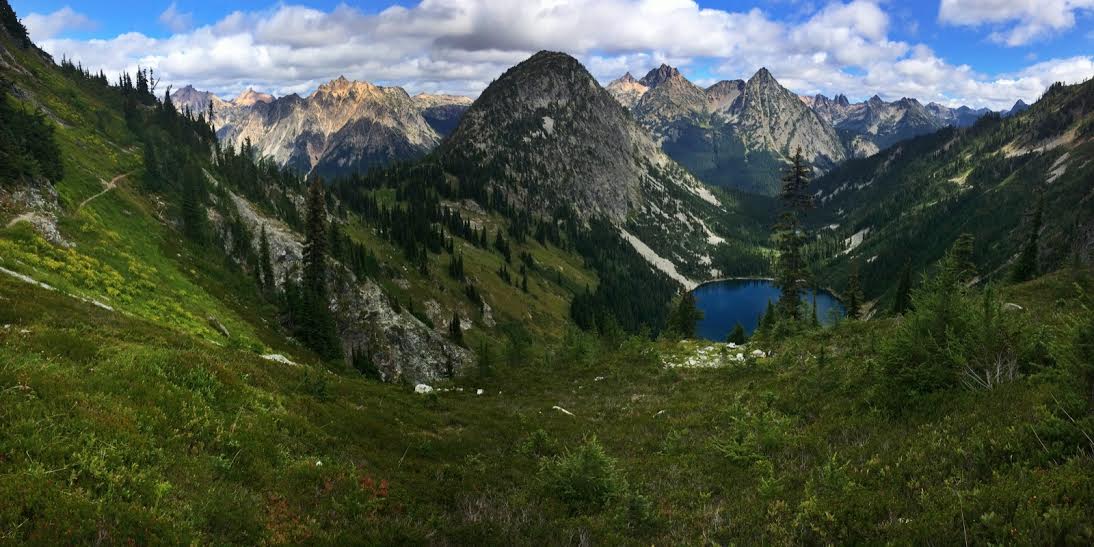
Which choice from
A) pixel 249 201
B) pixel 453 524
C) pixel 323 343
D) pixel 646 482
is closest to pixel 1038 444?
pixel 646 482

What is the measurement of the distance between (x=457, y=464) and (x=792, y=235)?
42.7 m

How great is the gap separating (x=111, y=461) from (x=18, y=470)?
1381mm

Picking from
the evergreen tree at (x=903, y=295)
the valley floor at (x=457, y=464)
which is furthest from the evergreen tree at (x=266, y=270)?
the evergreen tree at (x=903, y=295)

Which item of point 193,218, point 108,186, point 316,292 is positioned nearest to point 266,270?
point 193,218

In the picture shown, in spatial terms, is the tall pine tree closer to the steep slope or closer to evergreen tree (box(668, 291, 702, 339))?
evergreen tree (box(668, 291, 702, 339))

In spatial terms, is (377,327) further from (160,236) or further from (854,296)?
(854,296)

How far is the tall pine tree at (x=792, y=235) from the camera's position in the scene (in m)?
47.4

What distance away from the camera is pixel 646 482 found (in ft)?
47.5

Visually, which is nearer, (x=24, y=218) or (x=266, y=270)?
(x=24, y=218)

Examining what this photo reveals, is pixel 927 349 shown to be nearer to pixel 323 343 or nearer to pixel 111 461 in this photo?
pixel 111 461

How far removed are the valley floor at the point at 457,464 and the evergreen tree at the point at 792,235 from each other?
29.7 metres

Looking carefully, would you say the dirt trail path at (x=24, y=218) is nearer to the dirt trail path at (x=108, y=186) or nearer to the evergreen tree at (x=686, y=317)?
the dirt trail path at (x=108, y=186)

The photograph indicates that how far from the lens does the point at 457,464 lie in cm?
1630

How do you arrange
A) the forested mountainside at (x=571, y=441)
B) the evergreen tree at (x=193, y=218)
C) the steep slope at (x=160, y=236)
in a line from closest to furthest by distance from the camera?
the forested mountainside at (x=571, y=441)
the steep slope at (x=160, y=236)
the evergreen tree at (x=193, y=218)
